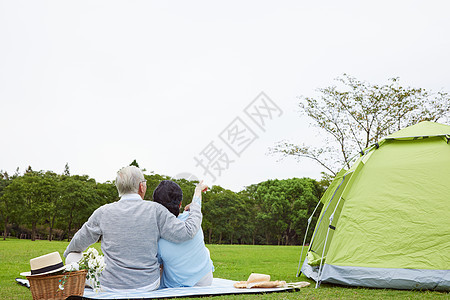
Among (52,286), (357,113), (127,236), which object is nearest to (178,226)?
(127,236)

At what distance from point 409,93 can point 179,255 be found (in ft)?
55.7

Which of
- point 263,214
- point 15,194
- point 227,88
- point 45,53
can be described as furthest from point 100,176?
point 227,88

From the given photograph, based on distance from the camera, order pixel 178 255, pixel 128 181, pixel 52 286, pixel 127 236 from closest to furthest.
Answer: pixel 52 286 → pixel 127 236 → pixel 128 181 → pixel 178 255

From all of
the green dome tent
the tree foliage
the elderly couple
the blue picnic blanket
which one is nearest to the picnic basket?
the blue picnic blanket

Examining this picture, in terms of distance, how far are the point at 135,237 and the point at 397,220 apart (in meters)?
3.40

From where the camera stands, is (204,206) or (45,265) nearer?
(45,265)

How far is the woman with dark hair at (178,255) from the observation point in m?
4.71

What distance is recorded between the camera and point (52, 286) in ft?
12.5

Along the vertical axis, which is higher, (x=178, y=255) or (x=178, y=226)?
(x=178, y=226)

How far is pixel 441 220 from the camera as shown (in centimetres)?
548

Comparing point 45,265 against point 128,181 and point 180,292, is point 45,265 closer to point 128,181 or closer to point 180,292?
point 128,181

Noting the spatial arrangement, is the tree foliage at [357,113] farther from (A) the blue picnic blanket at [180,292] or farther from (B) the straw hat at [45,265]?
(B) the straw hat at [45,265]

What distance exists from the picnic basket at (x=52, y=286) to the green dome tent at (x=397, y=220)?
320 centimetres

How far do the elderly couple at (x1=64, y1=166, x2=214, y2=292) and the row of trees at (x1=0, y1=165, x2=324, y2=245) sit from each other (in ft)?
92.7
